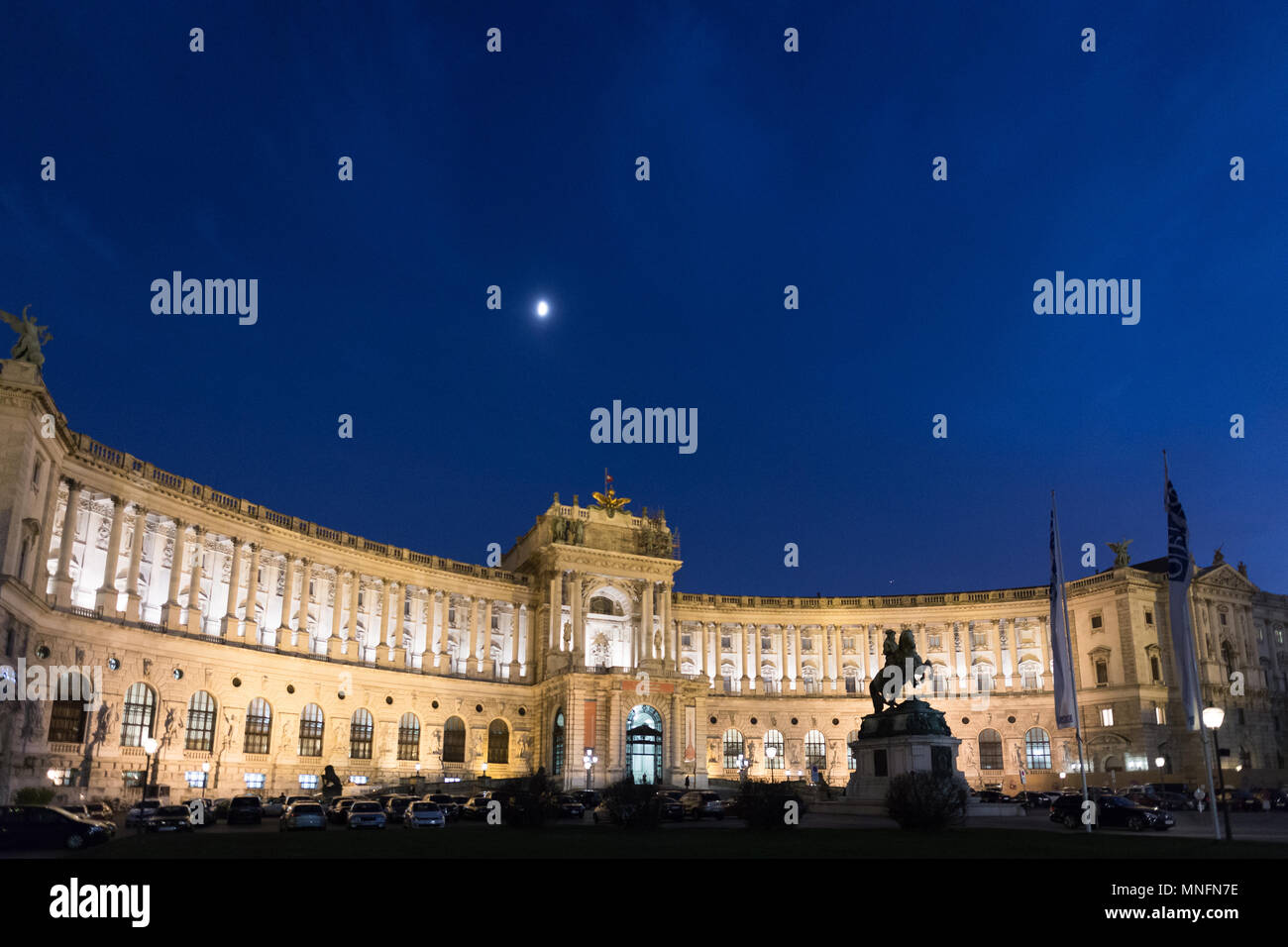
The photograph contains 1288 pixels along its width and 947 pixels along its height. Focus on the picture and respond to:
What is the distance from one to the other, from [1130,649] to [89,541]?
76417mm

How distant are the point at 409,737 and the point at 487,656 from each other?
33.9 feet

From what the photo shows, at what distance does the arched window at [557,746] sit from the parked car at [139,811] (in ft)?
120

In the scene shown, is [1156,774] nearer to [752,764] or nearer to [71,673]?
[752,764]

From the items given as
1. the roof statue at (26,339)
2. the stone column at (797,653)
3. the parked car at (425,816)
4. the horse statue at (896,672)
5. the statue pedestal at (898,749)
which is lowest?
the parked car at (425,816)

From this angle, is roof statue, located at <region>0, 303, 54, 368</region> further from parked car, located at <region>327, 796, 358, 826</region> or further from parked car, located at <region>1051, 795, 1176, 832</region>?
parked car, located at <region>1051, 795, 1176, 832</region>

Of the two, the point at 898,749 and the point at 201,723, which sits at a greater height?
the point at 201,723

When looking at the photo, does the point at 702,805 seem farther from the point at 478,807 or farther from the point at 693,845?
the point at 693,845

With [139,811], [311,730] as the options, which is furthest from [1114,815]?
[311,730]

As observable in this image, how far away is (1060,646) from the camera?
44500mm

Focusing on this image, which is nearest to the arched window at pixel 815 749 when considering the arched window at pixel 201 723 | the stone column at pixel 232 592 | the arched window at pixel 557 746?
the arched window at pixel 557 746

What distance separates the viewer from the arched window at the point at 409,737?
71344 millimetres

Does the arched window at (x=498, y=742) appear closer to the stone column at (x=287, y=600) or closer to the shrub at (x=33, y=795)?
the stone column at (x=287, y=600)

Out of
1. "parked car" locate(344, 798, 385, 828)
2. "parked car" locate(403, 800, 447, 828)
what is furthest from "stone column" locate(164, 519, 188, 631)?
"parked car" locate(403, 800, 447, 828)
